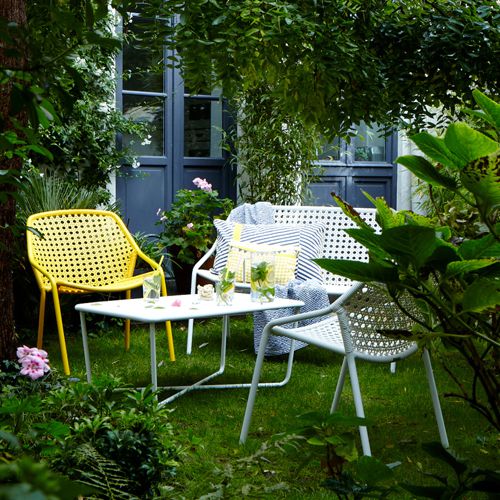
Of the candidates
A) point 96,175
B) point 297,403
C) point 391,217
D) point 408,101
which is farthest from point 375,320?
point 96,175

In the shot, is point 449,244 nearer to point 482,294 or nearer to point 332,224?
point 482,294

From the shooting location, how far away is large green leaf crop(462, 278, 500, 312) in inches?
32.9

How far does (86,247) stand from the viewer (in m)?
5.16

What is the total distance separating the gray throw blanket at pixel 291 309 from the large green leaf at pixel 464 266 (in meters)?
3.86

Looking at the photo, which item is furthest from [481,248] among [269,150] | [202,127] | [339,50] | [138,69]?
[202,127]

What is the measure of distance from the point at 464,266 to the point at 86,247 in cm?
448

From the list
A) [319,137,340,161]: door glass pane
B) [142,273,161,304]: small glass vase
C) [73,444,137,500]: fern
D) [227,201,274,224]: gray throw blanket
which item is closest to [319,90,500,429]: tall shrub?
[73,444,137,500]: fern

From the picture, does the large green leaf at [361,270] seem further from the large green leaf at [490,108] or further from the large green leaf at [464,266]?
the large green leaf at [490,108]

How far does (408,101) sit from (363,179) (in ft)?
13.4

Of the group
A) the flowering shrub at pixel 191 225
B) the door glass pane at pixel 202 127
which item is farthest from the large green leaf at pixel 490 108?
the door glass pane at pixel 202 127

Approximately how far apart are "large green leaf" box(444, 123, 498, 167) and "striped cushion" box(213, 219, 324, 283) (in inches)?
170

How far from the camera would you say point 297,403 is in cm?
392

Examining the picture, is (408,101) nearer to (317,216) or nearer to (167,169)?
(317,216)

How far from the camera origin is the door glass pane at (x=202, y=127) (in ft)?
24.3
